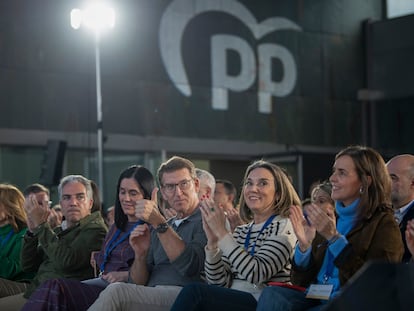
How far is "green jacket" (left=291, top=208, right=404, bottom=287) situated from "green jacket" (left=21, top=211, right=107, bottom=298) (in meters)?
2.16

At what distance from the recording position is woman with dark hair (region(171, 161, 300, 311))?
464 cm

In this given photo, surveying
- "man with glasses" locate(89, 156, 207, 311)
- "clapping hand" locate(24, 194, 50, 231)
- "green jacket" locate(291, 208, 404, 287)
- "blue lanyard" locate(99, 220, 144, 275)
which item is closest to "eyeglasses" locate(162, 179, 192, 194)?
"man with glasses" locate(89, 156, 207, 311)

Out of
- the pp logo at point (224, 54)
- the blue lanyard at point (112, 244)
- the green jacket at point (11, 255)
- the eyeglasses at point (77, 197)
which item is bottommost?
the green jacket at point (11, 255)

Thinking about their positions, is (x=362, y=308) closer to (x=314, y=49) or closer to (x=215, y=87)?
(x=215, y=87)

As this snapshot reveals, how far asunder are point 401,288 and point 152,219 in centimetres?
201

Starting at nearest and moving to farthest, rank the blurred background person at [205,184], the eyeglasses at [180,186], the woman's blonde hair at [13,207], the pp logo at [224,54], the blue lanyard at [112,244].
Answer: the eyeglasses at [180,186] < the blue lanyard at [112,244] < the blurred background person at [205,184] < the woman's blonde hair at [13,207] < the pp logo at [224,54]

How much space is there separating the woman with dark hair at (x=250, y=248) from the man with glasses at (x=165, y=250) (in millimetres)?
212

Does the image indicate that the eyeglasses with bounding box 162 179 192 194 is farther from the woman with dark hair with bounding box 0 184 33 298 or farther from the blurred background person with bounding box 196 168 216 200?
the woman with dark hair with bounding box 0 184 33 298

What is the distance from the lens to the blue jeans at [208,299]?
4566mm

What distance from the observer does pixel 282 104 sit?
18.0 meters

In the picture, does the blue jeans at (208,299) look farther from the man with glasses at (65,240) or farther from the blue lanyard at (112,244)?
the man with glasses at (65,240)

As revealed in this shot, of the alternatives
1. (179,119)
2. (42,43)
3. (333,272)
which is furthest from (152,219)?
(179,119)

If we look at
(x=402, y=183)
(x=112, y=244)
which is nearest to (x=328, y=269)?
(x=402, y=183)

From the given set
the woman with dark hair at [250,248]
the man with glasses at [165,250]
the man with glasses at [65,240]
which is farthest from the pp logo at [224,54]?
the woman with dark hair at [250,248]
